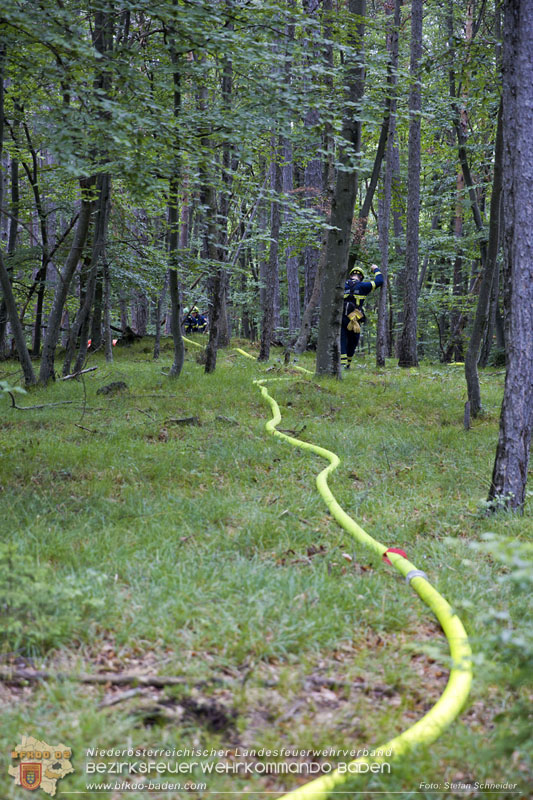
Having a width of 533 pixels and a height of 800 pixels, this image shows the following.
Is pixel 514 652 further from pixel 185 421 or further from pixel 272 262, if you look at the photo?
pixel 272 262

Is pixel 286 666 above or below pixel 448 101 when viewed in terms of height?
below

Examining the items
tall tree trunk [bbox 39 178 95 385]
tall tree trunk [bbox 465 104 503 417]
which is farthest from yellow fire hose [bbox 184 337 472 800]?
tall tree trunk [bbox 39 178 95 385]

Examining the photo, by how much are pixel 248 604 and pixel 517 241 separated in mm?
3231

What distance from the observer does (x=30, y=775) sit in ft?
6.05

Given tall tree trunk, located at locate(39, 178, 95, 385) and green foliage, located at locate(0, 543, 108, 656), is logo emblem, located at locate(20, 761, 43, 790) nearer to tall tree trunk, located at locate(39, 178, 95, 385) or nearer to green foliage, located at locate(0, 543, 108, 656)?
green foliage, located at locate(0, 543, 108, 656)

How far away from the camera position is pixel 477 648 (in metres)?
2.39

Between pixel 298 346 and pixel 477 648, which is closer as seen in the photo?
pixel 477 648

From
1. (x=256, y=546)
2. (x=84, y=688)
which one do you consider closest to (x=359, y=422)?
(x=256, y=546)

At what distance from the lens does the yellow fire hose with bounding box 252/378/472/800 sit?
1868 mm

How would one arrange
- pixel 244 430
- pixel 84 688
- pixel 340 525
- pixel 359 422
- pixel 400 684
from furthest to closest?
pixel 359 422
pixel 244 430
pixel 340 525
pixel 400 684
pixel 84 688

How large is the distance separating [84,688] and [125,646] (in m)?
0.30

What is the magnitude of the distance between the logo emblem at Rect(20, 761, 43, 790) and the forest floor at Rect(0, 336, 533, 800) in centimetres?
3

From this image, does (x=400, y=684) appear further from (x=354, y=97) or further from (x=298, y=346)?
(x=298, y=346)

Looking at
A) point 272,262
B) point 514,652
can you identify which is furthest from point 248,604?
point 272,262
